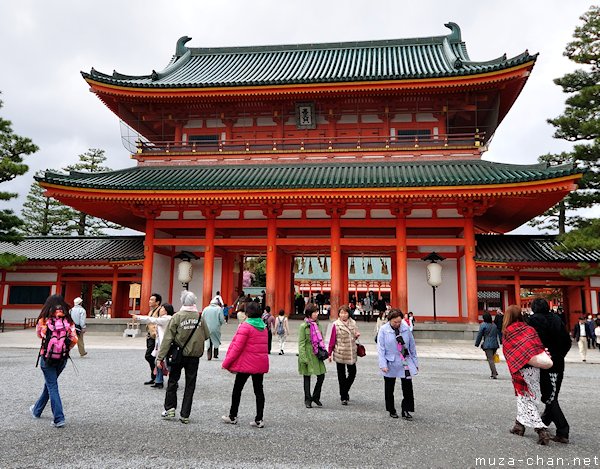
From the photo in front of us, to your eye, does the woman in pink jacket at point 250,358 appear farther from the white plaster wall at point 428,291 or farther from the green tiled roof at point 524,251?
the white plaster wall at point 428,291

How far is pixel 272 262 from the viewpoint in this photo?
682 inches

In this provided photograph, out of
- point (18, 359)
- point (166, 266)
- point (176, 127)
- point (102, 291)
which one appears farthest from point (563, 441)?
point (102, 291)

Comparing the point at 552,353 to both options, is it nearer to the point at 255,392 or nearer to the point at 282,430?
the point at 282,430

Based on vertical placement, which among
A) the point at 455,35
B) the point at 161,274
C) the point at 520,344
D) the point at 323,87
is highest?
the point at 455,35

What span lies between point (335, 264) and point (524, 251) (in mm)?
8343

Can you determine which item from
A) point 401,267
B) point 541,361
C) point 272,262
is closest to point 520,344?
point 541,361

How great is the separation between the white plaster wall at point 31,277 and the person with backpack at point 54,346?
60.1 ft

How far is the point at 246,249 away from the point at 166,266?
3930mm

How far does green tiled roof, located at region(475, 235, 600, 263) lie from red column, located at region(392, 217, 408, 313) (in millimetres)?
2884

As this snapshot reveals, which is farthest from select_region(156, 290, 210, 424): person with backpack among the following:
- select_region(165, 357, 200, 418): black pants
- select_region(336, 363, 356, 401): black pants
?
select_region(336, 363, 356, 401): black pants

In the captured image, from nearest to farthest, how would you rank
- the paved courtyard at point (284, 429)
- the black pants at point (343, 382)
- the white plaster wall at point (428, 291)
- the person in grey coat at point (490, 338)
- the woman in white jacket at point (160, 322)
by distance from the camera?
the paved courtyard at point (284, 429) < the black pants at point (343, 382) < the woman in white jacket at point (160, 322) < the person in grey coat at point (490, 338) < the white plaster wall at point (428, 291)

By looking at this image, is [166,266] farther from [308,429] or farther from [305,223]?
[308,429]

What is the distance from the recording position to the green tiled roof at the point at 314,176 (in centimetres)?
1536

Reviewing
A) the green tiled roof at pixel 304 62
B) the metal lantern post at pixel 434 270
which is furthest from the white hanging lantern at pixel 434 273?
the green tiled roof at pixel 304 62
